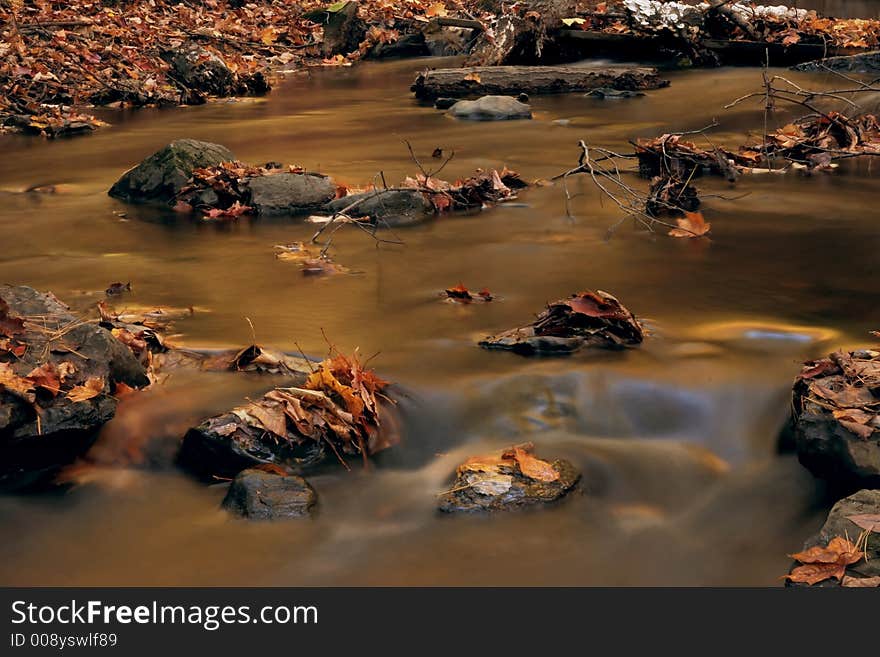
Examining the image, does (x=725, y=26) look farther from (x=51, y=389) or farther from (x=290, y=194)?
(x=51, y=389)

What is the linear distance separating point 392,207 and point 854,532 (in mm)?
5198

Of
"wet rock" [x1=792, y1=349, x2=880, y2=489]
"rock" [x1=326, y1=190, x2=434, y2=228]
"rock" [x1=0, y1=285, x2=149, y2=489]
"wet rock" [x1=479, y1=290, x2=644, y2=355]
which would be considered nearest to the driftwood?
"rock" [x1=326, y1=190, x2=434, y2=228]

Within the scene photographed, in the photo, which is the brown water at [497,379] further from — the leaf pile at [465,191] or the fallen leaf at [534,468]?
the leaf pile at [465,191]

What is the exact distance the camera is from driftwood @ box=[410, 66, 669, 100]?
14414mm

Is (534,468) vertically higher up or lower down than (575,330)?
lower down

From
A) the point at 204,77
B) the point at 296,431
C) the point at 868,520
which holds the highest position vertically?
the point at 868,520

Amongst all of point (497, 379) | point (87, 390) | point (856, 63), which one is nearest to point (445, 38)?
point (856, 63)

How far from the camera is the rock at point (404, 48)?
64.7 feet

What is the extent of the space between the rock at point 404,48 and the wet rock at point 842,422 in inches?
635

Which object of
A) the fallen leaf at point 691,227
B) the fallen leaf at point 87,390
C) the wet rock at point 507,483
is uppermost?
the fallen leaf at point 87,390

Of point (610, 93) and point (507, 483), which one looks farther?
point (610, 93)

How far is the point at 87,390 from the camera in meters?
4.60

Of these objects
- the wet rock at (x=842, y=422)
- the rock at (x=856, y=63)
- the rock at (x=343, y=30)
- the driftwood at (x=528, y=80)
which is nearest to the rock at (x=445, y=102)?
the driftwood at (x=528, y=80)
